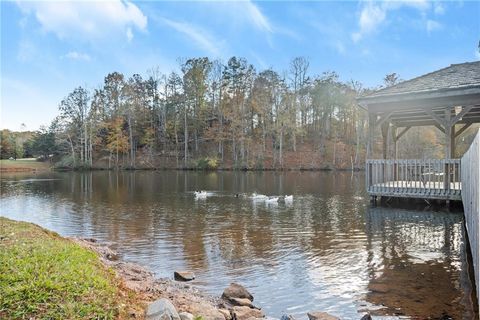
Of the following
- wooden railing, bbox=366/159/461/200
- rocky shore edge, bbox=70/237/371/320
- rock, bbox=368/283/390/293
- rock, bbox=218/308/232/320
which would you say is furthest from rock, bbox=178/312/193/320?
wooden railing, bbox=366/159/461/200

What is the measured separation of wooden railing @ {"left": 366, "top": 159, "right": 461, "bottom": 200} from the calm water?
42.5 inches

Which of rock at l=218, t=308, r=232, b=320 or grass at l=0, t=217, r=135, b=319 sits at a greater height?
grass at l=0, t=217, r=135, b=319

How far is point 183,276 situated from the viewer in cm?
765

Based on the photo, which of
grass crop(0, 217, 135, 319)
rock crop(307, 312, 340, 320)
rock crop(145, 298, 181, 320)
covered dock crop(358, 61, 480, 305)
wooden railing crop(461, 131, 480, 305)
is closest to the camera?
grass crop(0, 217, 135, 319)

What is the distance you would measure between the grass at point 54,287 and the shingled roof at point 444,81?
14.4 meters

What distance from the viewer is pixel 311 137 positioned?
58688 millimetres

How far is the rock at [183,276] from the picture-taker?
25.0 ft

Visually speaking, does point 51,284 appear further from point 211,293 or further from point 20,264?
point 211,293

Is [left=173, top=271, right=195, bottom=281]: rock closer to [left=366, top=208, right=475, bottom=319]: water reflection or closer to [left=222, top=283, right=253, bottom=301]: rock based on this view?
[left=222, top=283, right=253, bottom=301]: rock

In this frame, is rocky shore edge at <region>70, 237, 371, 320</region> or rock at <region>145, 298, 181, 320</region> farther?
rocky shore edge at <region>70, 237, 371, 320</region>

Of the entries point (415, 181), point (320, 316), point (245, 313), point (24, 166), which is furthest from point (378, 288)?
point (24, 166)

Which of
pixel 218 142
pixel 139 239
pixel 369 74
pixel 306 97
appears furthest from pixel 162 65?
pixel 139 239

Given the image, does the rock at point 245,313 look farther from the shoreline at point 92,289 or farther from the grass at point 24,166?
the grass at point 24,166

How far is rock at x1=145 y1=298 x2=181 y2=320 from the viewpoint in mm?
4539
